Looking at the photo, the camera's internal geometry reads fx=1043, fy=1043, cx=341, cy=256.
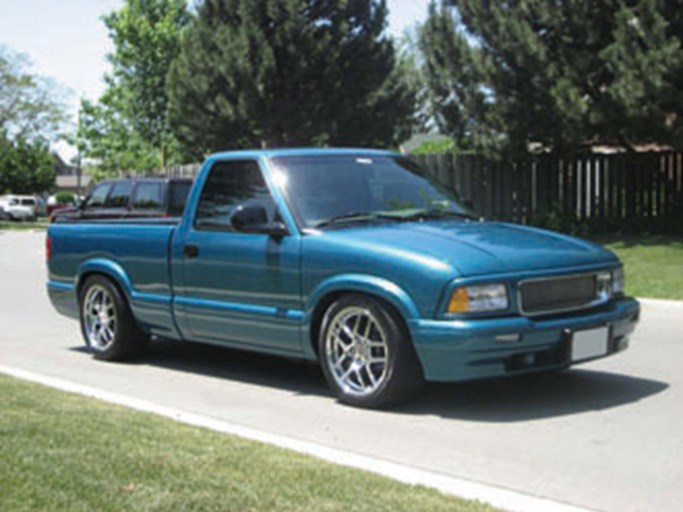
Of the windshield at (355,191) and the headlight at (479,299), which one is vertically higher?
the windshield at (355,191)

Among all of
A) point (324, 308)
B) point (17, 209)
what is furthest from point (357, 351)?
point (17, 209)

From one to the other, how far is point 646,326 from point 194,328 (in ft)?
18.7

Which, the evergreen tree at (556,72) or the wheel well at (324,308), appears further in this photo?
the evergreen tree at (556,72)

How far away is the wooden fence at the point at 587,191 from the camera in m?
21.6

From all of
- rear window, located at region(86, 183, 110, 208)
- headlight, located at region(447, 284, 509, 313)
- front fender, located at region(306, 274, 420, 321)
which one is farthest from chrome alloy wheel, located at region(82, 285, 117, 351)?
rear window, located at region(86, 183, 110, 208)

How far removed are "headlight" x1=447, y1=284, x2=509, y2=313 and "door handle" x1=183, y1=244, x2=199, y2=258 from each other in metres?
2.49

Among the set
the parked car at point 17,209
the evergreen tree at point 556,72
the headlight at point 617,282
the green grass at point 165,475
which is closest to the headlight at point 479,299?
the headlight at point 617,282

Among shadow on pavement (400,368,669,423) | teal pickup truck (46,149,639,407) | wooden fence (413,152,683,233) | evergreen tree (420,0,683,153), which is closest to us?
teal pickup truck (46,149,639,407)

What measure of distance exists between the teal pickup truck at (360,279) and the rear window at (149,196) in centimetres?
683

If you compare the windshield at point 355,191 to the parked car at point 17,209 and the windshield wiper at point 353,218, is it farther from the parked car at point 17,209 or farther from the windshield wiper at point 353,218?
the parked car at point 17,209

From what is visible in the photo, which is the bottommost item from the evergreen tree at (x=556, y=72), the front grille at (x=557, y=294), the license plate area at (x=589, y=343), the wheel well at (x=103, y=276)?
the license plate area at (x=589, y=343)

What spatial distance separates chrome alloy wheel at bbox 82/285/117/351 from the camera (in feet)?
30.9

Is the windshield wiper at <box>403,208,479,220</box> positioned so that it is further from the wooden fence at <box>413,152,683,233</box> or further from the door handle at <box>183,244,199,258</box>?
the wooden fence at <box>413,152,683,233</box>

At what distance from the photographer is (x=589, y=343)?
7.00m
